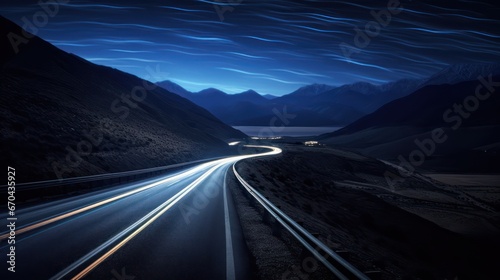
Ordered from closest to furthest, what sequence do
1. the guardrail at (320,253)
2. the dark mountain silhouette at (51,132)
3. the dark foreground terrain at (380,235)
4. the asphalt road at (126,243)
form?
the guardrail at (320,253), the asphalt road at (126,243), the dark foreground terrain at (380,235), the dark mountain silhouette at (51,132)

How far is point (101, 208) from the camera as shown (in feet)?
41.0

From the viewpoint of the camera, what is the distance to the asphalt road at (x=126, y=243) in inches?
225

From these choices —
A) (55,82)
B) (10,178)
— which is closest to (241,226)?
(10,178)

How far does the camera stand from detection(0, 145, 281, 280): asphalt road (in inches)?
225

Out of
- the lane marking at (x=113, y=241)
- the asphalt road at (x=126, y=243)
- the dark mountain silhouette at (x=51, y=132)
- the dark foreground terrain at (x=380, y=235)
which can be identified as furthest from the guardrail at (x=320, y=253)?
the dark mountain silhouette at (x=51, y=132)

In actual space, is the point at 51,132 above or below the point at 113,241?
above

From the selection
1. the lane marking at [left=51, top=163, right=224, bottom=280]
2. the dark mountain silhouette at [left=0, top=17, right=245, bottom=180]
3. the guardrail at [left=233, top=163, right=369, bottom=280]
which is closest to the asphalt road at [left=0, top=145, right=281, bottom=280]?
the lane marking at [left=51, top=163, right=224, bottom=280]

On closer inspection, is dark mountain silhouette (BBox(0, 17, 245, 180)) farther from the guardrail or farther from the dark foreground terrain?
the guardrail

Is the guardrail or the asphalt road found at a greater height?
the guardrail

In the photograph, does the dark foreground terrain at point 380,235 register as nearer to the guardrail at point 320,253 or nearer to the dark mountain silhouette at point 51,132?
the guardrail at point 320,253

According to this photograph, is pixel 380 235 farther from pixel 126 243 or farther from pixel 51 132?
pixel 51 132

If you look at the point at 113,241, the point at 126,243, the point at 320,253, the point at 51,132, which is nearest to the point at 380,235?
the point at 320,253

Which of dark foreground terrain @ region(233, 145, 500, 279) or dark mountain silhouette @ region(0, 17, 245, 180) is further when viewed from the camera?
dark mountain silhouette @ region(0, 17, 245, 180)

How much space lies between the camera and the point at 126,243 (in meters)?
7.54
